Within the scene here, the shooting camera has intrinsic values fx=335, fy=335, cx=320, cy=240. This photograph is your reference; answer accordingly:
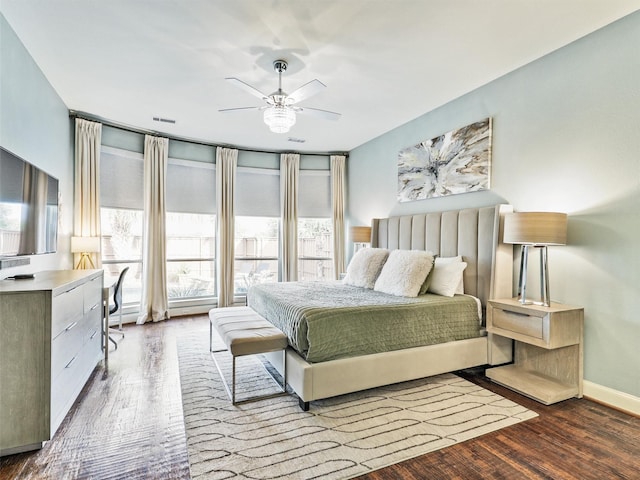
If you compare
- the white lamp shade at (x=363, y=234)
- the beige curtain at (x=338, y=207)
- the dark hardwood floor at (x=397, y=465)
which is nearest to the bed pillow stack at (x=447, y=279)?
the dark hardwood floor at (x=397, y=465)

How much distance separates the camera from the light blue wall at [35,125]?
2.61 meters

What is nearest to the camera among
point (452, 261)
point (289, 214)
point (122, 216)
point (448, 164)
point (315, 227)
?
point (452, 261)

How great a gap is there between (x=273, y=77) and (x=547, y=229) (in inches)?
114

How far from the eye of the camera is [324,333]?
2588 millimetres

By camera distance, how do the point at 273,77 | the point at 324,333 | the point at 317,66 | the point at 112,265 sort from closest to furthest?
the point at 324,333 → the point at 317,66 → the point at 273,77 → the point at 112,265

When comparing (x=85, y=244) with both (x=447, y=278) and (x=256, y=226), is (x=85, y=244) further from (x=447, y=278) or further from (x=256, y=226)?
(x=447, y=278)

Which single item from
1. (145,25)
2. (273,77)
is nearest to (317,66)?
(273,77)

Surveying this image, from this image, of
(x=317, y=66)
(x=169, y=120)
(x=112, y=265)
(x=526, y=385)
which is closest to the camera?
(x=526, y=385)

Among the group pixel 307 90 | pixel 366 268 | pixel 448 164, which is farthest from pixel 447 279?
pixel 307 90

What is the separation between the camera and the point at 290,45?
2896mm

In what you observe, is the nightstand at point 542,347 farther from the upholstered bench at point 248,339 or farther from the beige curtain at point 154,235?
the beige curtain at point 154,235

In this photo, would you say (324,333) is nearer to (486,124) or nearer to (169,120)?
(486,124)

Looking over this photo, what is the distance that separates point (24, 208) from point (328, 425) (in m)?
2.76

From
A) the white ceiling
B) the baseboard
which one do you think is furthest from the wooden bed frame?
the white ceiling
